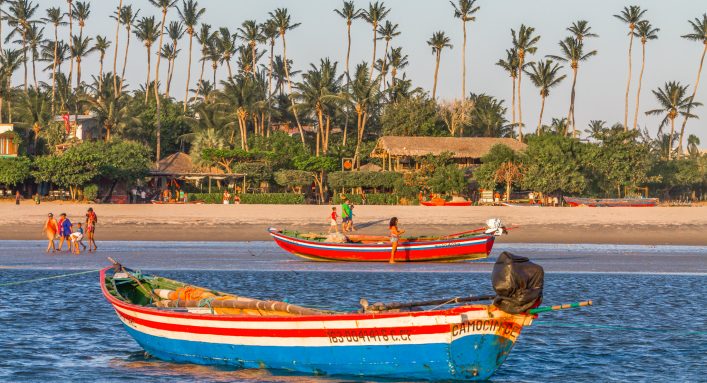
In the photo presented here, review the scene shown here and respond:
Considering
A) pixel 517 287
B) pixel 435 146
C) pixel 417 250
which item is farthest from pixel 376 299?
pixel 435 146

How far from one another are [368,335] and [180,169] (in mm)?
66325

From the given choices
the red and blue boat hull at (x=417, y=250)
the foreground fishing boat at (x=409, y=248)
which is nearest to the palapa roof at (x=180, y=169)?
the foreground fishing boat at (x=409, y=248)

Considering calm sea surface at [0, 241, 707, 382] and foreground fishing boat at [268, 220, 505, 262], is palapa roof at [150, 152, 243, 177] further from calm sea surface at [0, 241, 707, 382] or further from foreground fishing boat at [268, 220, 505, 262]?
foreground fishing boat at [268, 220, 505, 262]

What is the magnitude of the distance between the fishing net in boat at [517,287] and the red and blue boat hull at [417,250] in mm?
17760

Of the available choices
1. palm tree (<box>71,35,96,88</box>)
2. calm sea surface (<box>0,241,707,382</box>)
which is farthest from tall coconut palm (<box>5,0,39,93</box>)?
calm sea surface (<box>0,241,707,382</box>)

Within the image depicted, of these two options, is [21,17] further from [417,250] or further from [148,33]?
[417,250]

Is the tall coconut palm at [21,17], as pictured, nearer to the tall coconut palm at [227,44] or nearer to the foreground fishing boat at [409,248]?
the tall coconut palm at [227,44]

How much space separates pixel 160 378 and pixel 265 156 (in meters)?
60.0

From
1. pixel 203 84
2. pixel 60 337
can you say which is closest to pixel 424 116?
pixel 203 84

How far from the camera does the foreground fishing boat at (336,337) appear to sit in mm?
13508

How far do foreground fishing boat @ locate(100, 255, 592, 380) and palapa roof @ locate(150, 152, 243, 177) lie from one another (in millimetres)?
57917

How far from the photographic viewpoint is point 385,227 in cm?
4947

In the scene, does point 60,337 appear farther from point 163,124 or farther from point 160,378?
point 163,124

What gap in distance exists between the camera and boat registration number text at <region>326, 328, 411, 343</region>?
539 inches
